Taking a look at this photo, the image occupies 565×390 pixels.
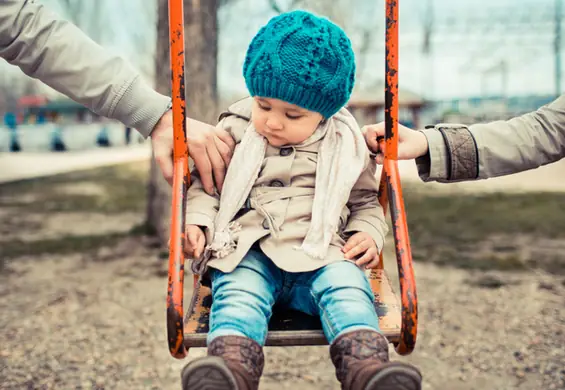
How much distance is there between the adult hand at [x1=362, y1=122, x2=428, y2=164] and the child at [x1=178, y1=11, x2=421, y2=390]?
0.05 m

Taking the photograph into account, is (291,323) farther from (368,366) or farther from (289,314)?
(368,366)

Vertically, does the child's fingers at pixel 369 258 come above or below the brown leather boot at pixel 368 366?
above

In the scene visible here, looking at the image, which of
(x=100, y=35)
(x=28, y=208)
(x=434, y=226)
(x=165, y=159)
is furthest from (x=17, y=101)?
(x=165, y=159)

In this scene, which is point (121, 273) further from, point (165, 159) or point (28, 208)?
point (28, 208)

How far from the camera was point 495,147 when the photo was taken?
197 cm

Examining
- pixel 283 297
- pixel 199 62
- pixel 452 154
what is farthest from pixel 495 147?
pixel 199 62

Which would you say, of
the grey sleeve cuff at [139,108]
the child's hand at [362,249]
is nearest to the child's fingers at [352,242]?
the child's hand at [362,249]

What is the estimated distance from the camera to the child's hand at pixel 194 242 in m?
1.76

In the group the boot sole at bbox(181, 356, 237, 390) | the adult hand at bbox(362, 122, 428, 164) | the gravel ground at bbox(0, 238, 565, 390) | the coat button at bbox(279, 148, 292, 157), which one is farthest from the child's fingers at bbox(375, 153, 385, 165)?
the gravel ground at bbox(0, 238, 565, 390)

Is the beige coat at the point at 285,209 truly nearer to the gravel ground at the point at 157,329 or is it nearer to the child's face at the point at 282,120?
the child's face at the point at 282,120

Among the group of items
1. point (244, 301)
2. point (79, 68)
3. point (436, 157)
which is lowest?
point (244, 301)

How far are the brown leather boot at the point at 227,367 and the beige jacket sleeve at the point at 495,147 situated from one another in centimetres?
77

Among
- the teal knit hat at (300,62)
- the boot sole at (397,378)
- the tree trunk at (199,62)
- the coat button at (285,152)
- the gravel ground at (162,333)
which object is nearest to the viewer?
the boot sole at (397,378)

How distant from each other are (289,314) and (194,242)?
0.32 m
